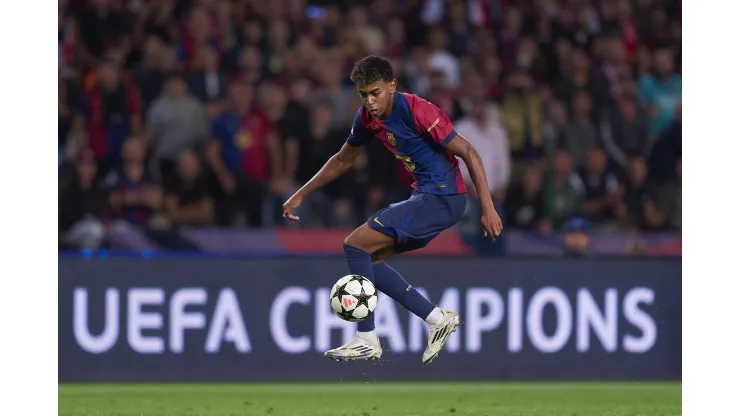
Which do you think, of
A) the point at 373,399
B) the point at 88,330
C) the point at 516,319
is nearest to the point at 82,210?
the point at 88,330

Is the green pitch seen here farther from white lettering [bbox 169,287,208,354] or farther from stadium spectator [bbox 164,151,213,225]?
stadium spectator [bbox 164,151,213,225]

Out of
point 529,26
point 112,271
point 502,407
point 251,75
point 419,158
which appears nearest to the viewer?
Answer: point 419,158

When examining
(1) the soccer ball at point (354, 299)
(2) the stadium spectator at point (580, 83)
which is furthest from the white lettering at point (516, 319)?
(1) the soccer ball at point (354, 299)

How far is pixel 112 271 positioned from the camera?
11.9m

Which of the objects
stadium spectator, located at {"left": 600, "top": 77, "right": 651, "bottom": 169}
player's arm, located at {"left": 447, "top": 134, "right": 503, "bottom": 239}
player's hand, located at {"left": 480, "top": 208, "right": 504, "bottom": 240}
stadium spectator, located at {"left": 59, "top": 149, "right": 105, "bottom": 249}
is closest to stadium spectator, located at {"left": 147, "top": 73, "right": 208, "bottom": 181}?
stadium spectator, located at {"left": 59, "top": 149, "right": 105, "bottom": 249}

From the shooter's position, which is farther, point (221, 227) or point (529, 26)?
point (529, 26)

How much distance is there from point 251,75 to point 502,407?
530 centimetres

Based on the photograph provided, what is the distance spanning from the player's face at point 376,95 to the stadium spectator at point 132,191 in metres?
4.69

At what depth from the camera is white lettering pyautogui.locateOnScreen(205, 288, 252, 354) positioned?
11930mm

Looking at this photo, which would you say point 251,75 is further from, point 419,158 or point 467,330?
point 419,158

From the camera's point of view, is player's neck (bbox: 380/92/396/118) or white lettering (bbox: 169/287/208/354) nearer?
player's neck (bbox: 380/92/396/118)

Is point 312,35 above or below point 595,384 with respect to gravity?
above

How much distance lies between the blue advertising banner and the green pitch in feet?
0.65

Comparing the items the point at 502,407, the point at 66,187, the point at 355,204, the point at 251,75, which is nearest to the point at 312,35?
the point at 251,75
